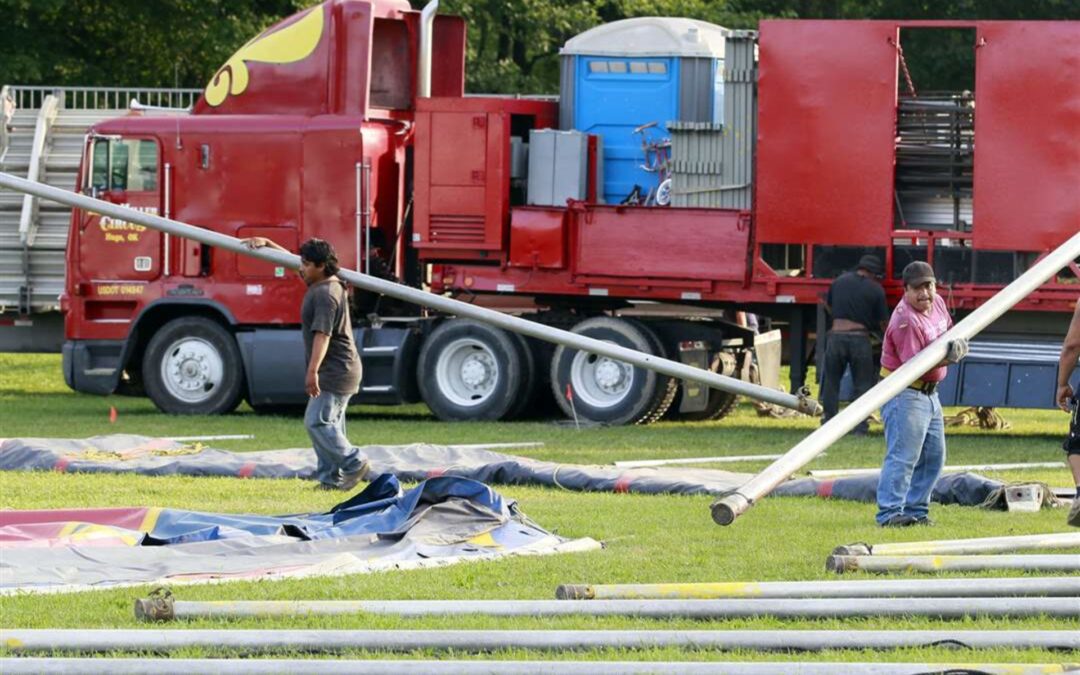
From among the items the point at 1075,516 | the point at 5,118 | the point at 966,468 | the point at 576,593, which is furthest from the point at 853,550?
the point at 5,118

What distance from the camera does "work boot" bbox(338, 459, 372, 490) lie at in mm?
15000

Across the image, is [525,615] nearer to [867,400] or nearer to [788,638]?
[788,638]

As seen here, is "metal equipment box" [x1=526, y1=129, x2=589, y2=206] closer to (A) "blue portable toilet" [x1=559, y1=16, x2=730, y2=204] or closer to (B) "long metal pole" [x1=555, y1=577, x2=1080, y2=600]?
(A) "blue portable toilet" [x1=559, y1=16, x2=730, y2=204]

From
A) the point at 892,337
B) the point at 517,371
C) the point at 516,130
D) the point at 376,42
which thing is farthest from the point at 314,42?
the point at 892,337

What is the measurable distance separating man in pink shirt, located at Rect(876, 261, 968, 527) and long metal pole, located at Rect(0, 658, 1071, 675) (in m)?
4.94

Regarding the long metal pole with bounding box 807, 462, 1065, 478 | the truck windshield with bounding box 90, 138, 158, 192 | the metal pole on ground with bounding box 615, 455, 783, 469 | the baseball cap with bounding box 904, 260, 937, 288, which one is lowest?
the metal pole on ground with bounding box 615, 455, 783, 469

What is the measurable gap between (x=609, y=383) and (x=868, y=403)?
11216 millimetres

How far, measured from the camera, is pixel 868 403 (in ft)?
35.6

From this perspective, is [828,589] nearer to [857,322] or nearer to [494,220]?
[857,322]

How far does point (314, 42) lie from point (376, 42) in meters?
0.80

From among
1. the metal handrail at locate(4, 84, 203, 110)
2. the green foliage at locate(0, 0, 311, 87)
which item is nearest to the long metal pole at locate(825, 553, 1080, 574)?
the metal handrail at locate(4, 84, 203, 110)

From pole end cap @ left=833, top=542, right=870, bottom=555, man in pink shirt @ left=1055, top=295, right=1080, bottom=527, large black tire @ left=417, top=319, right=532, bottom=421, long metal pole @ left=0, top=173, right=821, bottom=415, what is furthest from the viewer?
A: large black tire @ left=417, top=319, right=532, bottom=421

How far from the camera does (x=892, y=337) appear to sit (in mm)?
12922

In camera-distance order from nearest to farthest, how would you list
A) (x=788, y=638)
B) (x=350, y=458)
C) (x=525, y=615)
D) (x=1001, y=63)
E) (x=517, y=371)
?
(x=788, y=638) < (x=525, y=615) < (x=350, y=458) < (x=1001, y=63) < (x=517, y=371)
